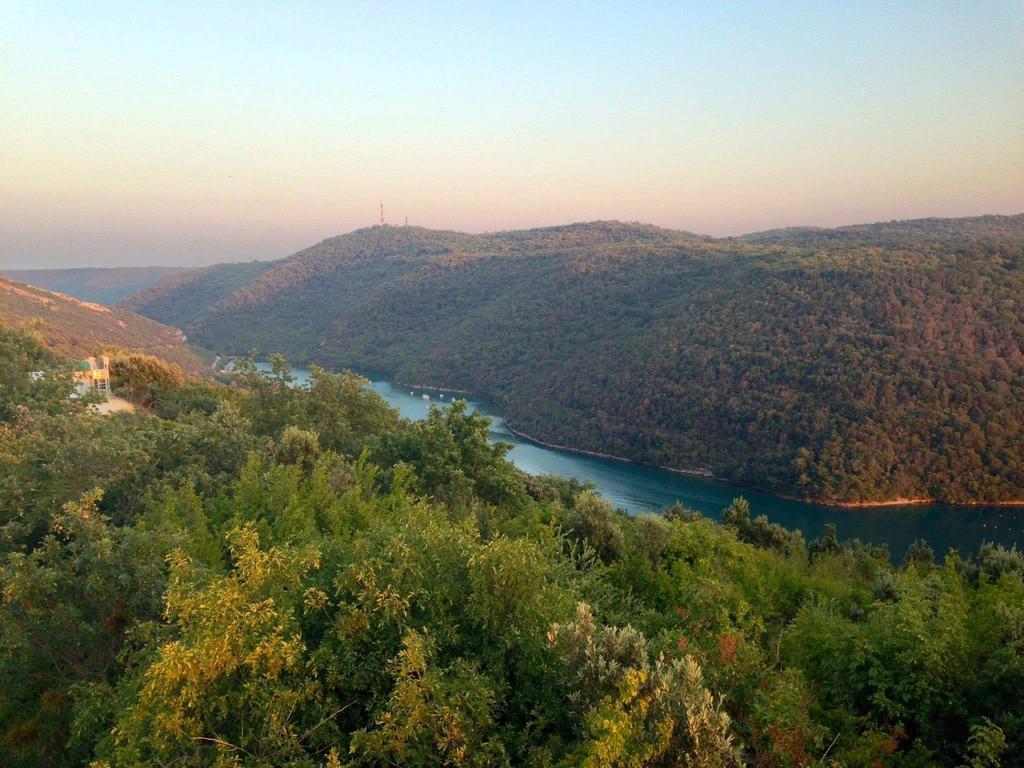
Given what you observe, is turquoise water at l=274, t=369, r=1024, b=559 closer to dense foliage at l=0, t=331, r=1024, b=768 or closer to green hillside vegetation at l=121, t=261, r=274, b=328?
dense foliage at l=0, t=331, r=1024, b=768

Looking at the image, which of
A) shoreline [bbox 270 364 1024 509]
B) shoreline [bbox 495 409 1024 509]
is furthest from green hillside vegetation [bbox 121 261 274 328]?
shoreline [bbox 495 409 1024 509]

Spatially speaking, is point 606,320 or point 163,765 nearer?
point 163,765

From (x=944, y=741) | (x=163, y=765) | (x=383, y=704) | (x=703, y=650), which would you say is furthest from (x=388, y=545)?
(x=944, y=741)

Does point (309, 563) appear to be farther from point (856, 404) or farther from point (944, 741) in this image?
point (856, 404)

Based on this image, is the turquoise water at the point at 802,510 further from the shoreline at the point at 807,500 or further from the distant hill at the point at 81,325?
the distant hill at the point at 81,325

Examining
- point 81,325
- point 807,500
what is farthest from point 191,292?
point 807,500

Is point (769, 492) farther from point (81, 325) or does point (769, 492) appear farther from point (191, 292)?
point (191, 292)
